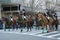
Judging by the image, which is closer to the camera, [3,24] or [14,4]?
[3,24]

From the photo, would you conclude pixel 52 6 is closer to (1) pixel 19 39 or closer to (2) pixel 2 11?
(2) pixel 2 11

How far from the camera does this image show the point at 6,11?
41.6 metres

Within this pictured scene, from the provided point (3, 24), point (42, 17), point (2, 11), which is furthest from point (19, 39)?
point (2, 11)

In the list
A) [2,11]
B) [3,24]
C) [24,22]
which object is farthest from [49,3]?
[24,22]

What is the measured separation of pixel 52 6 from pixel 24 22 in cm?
2156

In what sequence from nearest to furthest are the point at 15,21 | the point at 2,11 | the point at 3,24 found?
1. the point at 15,21
2. the point at 3,24
3. the point at 2,11

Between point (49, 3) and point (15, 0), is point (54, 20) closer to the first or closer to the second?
point (15, 0)

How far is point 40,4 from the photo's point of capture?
143 feet

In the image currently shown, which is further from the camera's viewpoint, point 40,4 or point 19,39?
point 40,4

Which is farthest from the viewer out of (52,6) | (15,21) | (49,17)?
(52,6)

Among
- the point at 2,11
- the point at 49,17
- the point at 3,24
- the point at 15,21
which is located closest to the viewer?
the point at 49,17

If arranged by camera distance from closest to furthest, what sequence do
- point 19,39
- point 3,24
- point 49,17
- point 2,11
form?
1. point 19,39
2. point 49,17
3. point 3,24
4. point 2,11

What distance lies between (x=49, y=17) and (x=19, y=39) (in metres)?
6.66

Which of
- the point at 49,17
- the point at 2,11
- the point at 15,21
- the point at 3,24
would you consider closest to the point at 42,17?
the point at 49,17
